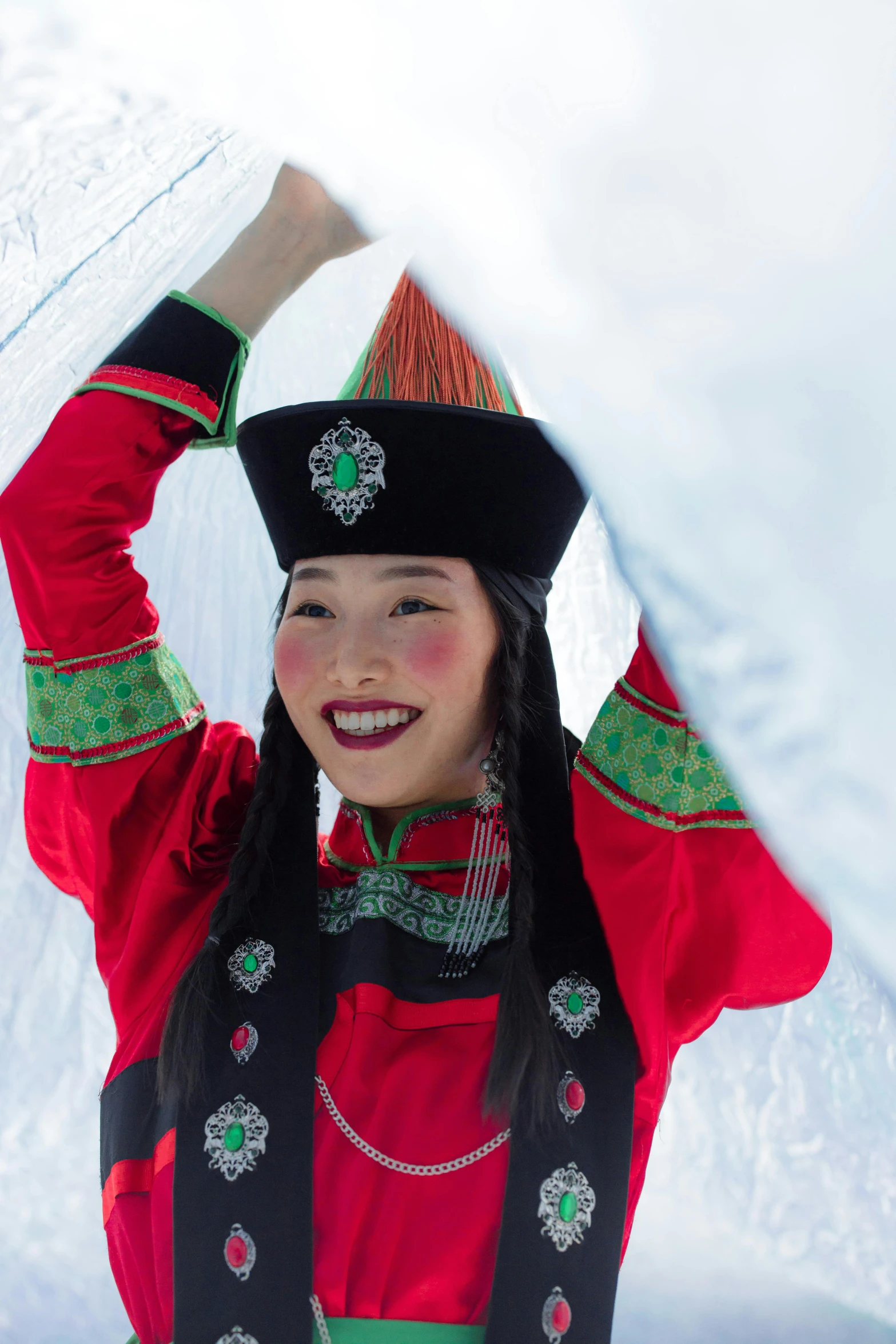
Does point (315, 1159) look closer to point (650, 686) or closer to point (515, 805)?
point (515, 805)

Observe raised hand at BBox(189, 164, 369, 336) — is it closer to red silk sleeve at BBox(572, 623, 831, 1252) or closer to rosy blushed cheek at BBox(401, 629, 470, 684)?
rosy blushed cheek at BBox(401, 629, 470, 684)

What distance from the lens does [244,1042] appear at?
3.92 ft

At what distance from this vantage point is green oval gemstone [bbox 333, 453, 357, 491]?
1232 mm

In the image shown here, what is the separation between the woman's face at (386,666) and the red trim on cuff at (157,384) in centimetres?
21

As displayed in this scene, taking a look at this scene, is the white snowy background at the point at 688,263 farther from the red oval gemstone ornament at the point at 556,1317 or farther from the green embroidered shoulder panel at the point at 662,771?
the red oval gemstone ornament at the point at 556,1317

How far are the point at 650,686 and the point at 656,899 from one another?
21 centimetres

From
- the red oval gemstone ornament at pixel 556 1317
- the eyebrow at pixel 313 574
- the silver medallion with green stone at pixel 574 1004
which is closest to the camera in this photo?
the red oval gemstone ornament at pixel 556 1317

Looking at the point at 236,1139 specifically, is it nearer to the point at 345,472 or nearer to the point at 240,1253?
the point at 240,1253

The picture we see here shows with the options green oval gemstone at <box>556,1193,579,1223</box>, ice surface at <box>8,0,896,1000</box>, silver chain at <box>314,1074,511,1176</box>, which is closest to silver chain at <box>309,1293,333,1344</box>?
silver chain at <box>314,1074,511,1176</box>

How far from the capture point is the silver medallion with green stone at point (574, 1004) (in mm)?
1153

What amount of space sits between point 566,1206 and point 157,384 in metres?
0.92

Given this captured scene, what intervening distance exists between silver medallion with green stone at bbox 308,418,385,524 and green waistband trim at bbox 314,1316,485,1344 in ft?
2.53

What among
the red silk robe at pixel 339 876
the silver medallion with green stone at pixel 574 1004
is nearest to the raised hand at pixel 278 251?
the red silk robe at pixel 339 876

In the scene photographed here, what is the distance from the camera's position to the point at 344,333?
1.77 m
